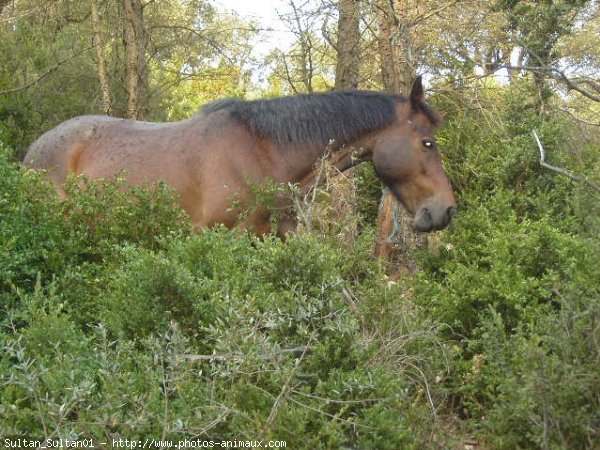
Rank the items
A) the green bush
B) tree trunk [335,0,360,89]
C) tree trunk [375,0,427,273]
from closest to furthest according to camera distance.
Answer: the green bush < tree trunk [375,0,427,273] < tree trunk [335,0,360,89]

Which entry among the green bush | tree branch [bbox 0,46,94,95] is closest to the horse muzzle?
the green bush

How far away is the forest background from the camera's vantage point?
2.97 metres

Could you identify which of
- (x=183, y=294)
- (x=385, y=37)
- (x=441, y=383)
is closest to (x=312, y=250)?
(x=183, y=294)

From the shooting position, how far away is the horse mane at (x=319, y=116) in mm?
5980

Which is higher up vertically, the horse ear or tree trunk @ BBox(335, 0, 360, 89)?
tree trunk @ BBox(335, 0, 360, 89)

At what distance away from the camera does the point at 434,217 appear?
229 inches

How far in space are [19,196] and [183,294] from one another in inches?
65.4

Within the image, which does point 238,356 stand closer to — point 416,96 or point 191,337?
point 191,337

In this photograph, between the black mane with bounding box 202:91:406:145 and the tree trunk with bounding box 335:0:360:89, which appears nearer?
the black mane with bounding box 202:91:406:145

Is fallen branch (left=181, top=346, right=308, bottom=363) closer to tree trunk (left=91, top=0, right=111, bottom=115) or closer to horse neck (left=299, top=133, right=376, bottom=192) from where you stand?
horse neck (left=299, top=133, right=376, bottom=192)

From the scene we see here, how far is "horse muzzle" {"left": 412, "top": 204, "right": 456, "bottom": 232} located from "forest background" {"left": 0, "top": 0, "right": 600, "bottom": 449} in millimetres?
275

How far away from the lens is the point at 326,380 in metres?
3.19

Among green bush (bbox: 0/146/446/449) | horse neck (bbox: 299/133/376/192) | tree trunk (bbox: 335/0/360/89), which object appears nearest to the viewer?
green bush (bbox: 0/146/446/449)

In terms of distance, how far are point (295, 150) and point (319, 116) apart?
1.25 ft
